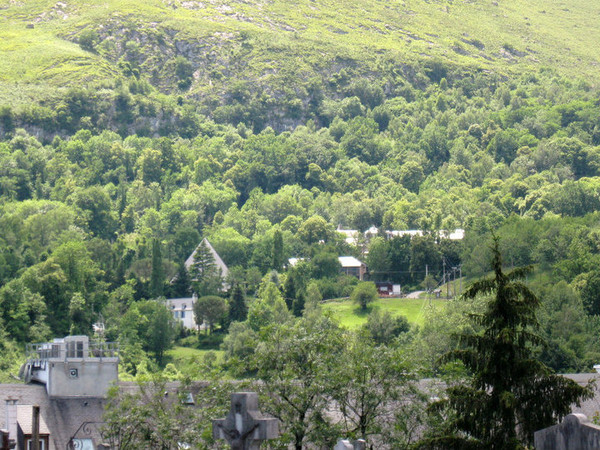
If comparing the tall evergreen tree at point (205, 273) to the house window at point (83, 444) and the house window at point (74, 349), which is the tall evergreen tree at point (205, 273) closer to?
the house window at point (74, 349)

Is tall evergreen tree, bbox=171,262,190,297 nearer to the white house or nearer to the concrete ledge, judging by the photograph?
the white house

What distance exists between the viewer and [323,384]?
48625mm

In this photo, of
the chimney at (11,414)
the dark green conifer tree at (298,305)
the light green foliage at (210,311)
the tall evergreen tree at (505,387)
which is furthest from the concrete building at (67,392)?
the dark green conifer tree at (298,305)

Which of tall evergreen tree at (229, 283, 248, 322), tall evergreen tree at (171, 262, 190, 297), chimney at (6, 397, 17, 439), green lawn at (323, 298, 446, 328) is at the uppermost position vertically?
chimney at (6, 397, 17, 439)

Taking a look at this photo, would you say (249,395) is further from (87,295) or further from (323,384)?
(87,295)

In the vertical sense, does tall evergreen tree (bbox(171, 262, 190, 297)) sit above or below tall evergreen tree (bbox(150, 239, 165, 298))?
below

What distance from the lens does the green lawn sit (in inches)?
6284

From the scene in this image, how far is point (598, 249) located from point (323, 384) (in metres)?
126

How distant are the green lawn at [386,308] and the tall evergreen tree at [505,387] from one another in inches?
4758

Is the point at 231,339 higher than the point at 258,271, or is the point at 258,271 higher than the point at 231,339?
the point at 231,339

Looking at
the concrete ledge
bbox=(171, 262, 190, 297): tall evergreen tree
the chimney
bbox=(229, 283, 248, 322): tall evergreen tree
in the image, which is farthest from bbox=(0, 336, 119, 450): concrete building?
bbox=(171, 262, 190, 297): tall evergreen tree

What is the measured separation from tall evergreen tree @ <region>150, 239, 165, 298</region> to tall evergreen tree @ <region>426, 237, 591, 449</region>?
14508 centimetres

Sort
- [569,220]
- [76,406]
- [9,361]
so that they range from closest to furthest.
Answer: [76,406] → [9,361] → [569,220]

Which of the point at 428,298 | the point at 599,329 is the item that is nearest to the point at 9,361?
the point at 599,329
